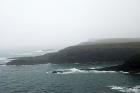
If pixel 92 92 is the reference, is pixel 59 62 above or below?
above

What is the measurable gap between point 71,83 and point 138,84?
18.6 meters

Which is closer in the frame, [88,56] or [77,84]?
[77,84]

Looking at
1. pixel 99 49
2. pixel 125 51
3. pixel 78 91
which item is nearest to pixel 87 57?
pixel 99 49

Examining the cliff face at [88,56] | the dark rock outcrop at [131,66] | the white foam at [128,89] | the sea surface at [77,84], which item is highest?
the cliff face at [88,56]

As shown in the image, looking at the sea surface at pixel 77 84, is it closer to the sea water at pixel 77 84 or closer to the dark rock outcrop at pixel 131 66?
the sea water at pixel 77 84

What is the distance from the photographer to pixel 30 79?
2881 inches

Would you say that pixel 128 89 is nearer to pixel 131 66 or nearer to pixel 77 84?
pixel 77 84

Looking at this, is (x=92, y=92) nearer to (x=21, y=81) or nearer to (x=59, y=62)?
Answer: (x=21, y=81)

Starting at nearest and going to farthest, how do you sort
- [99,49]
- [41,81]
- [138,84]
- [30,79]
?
[138,84]
[41,81]
[30,79]
[99,49]

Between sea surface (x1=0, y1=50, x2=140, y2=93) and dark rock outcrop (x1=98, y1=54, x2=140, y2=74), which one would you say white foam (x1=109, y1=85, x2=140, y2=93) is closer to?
sea surface (x1=0, y1=50, x2=140, y2=93)

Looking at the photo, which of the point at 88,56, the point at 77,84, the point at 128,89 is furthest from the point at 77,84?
the point at 88,56

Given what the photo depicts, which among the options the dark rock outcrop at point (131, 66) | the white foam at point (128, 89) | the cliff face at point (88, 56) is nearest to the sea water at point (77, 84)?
the white foam at point (128, 89)

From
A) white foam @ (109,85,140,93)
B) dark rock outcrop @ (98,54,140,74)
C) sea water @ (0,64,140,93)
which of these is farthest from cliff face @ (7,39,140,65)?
white foam @ (109,85,140,93)

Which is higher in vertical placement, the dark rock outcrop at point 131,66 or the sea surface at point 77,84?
the dark rock outcrop at point 131,66
